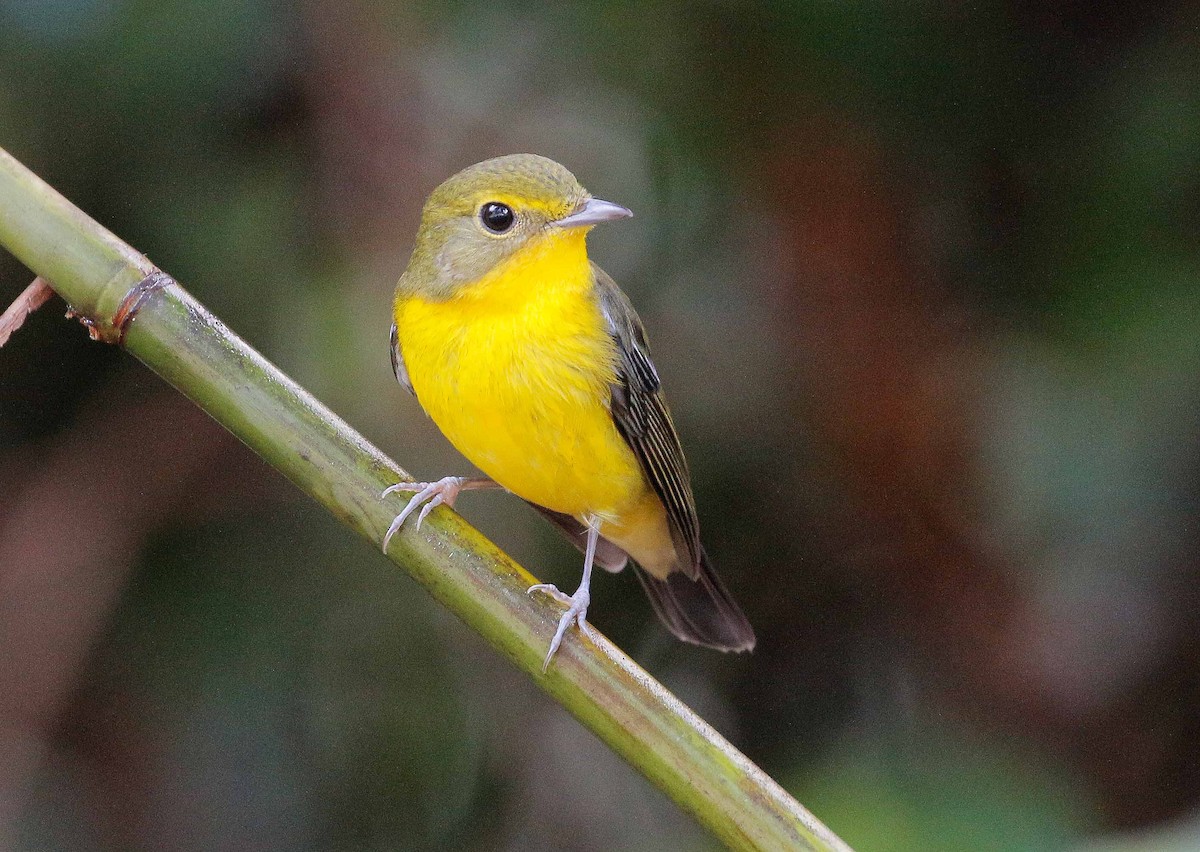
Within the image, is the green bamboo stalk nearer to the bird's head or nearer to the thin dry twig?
the thin dry twig

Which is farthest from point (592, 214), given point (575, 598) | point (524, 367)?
point (575, 598)

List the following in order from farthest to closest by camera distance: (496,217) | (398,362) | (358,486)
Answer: (398,362) → (496,217) → (358,486)

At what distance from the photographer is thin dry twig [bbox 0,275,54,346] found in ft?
5.74

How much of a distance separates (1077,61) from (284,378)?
2426 mm

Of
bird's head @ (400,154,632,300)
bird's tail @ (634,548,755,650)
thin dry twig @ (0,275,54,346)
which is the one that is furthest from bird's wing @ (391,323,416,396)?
thin dry twig @ (0,275,54,346)

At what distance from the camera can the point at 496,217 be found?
2.71 m

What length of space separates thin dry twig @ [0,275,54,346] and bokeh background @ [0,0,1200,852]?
148 cm

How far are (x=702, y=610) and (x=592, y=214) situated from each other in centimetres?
122

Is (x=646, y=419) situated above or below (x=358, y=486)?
below

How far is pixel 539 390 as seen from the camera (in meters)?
2.73

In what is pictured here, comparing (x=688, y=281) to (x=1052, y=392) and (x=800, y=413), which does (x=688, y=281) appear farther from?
(x=1052, y=392)

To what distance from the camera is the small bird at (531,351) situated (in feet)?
8.79

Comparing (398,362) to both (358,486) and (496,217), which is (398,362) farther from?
(358,486)

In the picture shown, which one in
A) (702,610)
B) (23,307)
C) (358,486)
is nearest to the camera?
(23,307)
